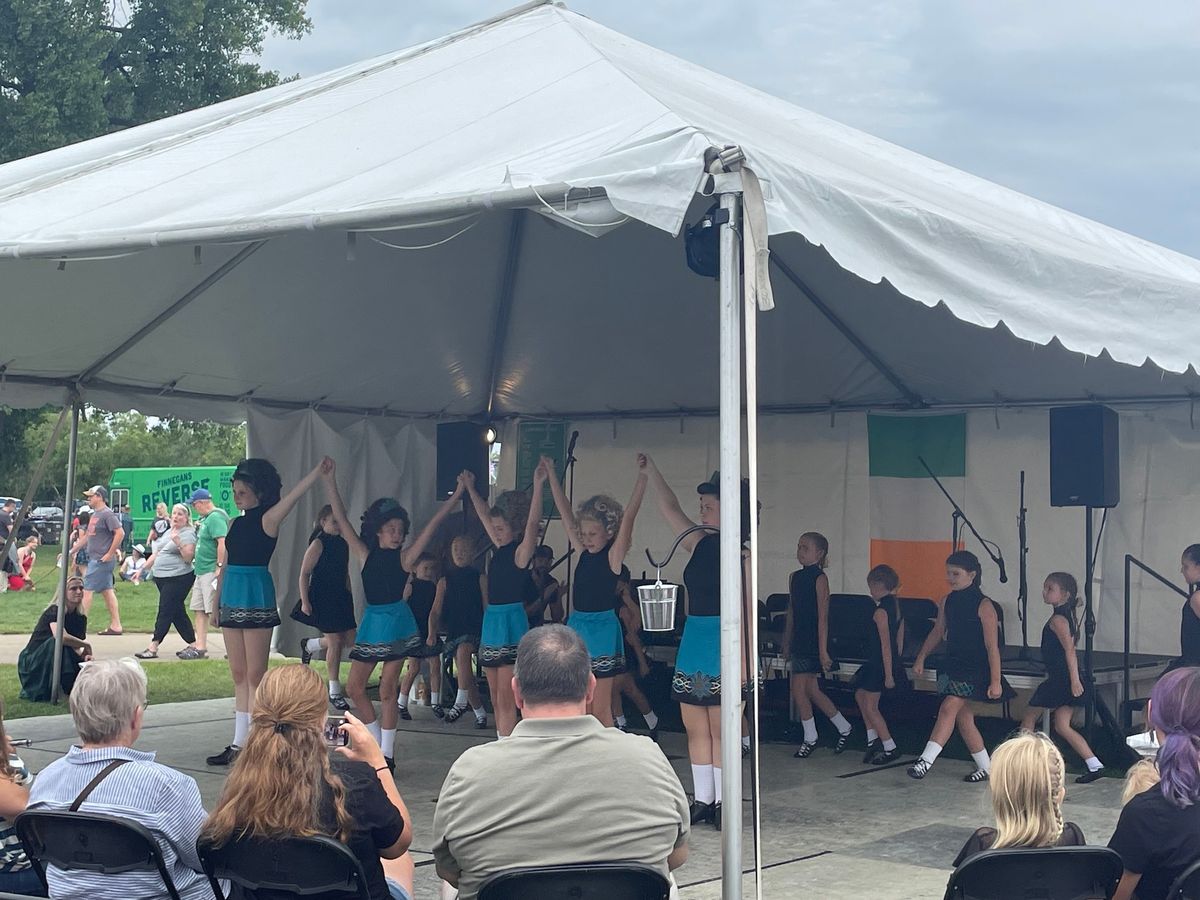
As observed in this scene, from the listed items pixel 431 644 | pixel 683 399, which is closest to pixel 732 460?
pixel 431 644

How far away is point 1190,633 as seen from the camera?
298 inches

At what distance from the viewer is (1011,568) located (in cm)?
915

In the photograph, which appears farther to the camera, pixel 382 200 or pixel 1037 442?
pixel 1037 442

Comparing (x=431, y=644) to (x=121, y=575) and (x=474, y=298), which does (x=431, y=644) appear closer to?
(x=474, y=298)

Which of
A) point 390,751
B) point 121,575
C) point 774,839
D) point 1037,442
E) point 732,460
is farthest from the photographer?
point 121,575

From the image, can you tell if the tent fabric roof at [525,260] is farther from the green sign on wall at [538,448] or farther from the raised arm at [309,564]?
the raised arm at [309,564]

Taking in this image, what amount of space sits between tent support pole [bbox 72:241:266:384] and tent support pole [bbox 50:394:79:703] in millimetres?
211

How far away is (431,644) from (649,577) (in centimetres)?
218

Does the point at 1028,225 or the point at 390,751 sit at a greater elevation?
the point at 1028,225

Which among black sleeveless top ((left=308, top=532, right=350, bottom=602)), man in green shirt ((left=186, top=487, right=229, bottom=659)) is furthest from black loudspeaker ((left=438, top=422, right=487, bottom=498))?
man in green shirt ((left=186, top=487, right=229, bottom=659))

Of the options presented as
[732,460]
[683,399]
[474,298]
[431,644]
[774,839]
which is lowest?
[774,839]

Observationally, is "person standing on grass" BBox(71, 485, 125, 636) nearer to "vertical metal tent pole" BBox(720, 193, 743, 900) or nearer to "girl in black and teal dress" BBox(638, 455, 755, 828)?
"girl in black and teal dress" BBox(638, 455, 755, 828)

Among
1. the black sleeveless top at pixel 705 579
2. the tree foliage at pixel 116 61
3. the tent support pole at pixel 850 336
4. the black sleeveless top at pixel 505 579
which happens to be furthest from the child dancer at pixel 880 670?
the tree foliage at pixel 116 61

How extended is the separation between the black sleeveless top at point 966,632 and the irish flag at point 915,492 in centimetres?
174
